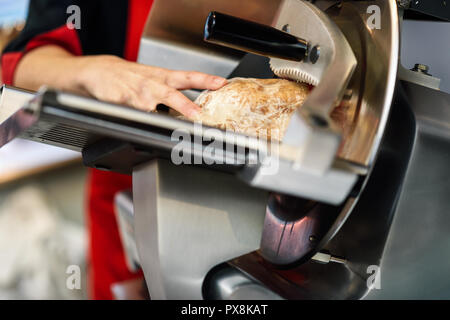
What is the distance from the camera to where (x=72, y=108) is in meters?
0.44

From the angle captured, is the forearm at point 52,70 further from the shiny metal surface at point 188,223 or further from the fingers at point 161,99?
the shiny metal surface at point 188,223

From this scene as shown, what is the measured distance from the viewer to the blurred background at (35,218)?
7.20 ft

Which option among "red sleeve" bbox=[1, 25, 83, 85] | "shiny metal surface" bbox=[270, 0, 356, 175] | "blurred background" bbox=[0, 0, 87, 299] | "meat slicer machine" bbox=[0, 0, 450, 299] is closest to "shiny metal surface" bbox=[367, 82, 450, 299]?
"meat slicer machine" bbox=[0, 0, 450, 299]

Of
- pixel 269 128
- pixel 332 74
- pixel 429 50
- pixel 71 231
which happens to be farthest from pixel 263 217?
pixel 71 231

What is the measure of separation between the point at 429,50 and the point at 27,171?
2013 millimetres

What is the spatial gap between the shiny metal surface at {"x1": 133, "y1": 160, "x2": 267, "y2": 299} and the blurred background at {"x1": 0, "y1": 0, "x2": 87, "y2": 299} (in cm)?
173

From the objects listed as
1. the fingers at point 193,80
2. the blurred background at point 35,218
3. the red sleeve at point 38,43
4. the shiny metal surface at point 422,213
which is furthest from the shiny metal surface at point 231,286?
the blurred background at point 35,218

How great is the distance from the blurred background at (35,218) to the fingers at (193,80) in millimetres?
1699

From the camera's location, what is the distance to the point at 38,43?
1141 mm

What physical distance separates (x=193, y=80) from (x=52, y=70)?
1.41ft

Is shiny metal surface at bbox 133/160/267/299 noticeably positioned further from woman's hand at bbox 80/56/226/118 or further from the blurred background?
the blurred background

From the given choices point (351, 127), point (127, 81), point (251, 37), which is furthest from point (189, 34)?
point (351, 127)

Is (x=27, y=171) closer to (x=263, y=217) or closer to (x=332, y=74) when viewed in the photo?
(x=263, y=217)
